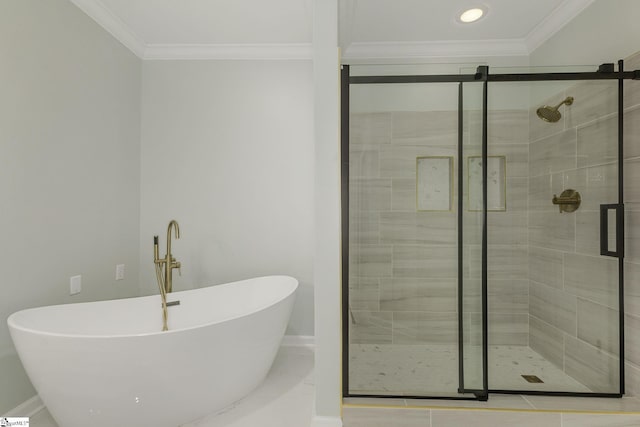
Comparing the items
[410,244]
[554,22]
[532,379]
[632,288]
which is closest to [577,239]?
[632,288]

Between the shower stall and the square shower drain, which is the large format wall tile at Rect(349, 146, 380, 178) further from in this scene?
the square shower drain

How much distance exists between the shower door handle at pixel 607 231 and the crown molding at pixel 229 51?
234cm

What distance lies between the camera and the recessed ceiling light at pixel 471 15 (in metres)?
2.51

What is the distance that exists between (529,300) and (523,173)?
2.20ft

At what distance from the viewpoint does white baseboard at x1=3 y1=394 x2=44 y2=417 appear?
196cm

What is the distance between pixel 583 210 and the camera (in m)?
1.98

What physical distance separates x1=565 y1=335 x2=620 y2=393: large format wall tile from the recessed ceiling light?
2133 mm

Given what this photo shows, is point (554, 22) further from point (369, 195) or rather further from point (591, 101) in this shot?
point (369, 195)

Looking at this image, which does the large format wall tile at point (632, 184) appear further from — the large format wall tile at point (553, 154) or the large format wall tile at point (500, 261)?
the large format wall tile at point (500, 261)

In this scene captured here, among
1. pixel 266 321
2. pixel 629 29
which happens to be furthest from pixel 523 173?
pixel 266 321

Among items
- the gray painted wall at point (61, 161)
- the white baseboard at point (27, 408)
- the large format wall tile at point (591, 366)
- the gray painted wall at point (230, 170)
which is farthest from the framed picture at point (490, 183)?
the white baseboard at point (27, 408)

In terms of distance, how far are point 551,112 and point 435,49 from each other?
51.2 inches

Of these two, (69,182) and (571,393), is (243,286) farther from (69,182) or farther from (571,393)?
(571,393)

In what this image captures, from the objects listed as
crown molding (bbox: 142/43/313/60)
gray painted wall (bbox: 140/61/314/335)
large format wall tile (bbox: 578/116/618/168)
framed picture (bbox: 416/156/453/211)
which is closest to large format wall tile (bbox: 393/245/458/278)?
framed picture (bbox: 416/156/453/211)
